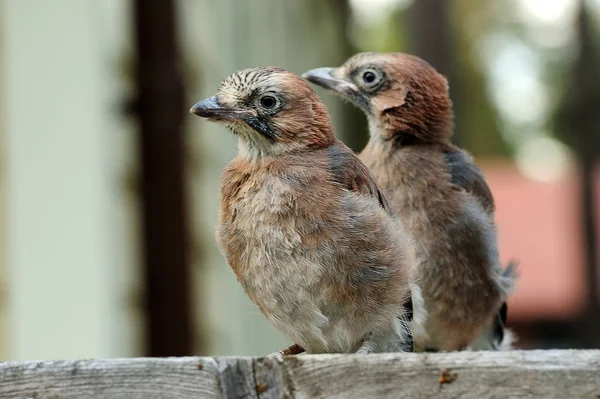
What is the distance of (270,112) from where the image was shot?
347cm

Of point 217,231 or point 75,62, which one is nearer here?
point 217,231

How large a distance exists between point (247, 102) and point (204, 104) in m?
0.17

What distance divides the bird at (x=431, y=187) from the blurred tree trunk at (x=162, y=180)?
350cm

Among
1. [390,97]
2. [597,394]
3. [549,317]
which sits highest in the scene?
[390,97]

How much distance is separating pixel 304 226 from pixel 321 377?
2.64ft

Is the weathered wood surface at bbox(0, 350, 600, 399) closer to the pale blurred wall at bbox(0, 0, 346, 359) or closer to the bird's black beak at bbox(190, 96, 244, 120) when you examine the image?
the bird's black beak at bbox(190, 96, 244, 120)

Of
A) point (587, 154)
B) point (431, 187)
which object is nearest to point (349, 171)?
point (431, 187)

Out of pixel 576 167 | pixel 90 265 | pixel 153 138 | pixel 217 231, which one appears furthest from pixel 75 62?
pixel 576 167

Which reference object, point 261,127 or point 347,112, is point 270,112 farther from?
point 347,112

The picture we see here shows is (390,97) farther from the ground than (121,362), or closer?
farther from the ground

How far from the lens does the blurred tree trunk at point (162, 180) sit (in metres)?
7.66

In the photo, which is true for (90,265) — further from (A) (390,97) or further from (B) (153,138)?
(A) (390,97)

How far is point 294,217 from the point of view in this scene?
131 inches

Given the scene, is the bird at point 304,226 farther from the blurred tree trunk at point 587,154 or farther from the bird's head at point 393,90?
the blurred tree trunk at point 587,154
